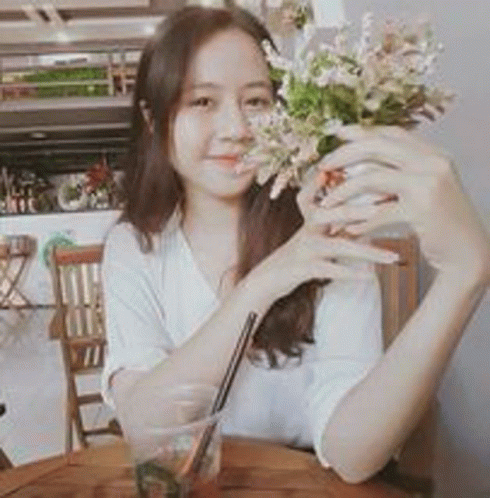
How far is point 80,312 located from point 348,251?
1789 mm

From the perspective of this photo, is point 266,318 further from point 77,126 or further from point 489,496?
point 77,126

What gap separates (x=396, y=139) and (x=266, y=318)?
488 mm

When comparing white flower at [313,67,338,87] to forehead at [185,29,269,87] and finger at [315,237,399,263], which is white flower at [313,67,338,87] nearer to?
finger at [315,237,399,263]

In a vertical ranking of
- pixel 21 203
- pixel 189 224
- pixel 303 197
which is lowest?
pixel 21 203

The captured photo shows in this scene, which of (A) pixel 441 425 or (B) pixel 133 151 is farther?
(A) pixel 441 425

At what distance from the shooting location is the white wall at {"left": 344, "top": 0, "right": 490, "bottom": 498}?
5.26 ft

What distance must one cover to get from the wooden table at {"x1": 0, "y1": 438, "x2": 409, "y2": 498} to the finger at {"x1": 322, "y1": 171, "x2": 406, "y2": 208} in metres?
0.38

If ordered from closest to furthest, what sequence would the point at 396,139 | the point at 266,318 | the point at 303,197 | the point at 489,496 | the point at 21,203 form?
the point at 396,139 → the point at 303,197 → the point at 266,318 → the point at 489,496 → the point at 21,203

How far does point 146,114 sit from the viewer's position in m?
1.26

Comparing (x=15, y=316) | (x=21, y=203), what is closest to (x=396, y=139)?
(x=15, y=316)

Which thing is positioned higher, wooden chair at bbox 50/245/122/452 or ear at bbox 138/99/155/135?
ear at bbox 138/99/155/135

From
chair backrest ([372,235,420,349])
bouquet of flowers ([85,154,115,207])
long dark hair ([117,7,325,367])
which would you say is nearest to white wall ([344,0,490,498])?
chair backrest ([372,235,420,349])

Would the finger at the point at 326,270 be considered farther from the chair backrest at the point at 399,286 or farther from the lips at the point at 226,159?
the chair backrest at the point at 399,286

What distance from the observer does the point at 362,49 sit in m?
0.77
